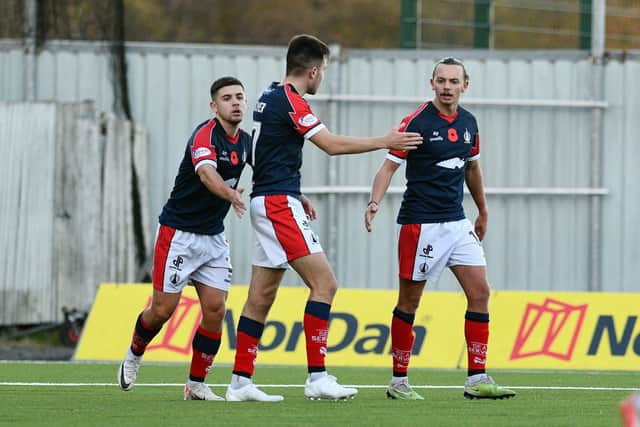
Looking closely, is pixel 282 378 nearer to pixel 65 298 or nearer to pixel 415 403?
pixel 415 403

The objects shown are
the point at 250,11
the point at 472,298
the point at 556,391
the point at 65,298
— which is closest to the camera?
the point at 472,298

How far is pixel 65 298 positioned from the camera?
56.6 feet

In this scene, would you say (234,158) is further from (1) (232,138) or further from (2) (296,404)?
(2) (296,404)

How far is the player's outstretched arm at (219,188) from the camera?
26.6 ft

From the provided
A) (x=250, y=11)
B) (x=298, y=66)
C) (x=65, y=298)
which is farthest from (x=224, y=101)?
(x=250, y=11)

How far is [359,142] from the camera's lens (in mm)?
8227

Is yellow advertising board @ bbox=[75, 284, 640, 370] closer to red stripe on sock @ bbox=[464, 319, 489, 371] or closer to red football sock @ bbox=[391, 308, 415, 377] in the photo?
red football sock @ bbox=[391, 308, 415, 377]

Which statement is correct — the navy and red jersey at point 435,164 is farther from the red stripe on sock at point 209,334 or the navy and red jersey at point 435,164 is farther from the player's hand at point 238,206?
the red stripe on sock at point 209,334

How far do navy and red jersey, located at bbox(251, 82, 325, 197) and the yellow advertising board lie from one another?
5255 millimetres

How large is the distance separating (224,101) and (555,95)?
34.6 ft

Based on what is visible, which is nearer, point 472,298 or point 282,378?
point 472,298

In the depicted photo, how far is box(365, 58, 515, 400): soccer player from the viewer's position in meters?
8.94

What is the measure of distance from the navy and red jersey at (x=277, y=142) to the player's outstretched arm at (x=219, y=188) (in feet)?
0.75

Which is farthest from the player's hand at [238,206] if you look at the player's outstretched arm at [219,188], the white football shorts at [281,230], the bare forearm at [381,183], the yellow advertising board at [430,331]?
the yellow advertising board at [430,331]
